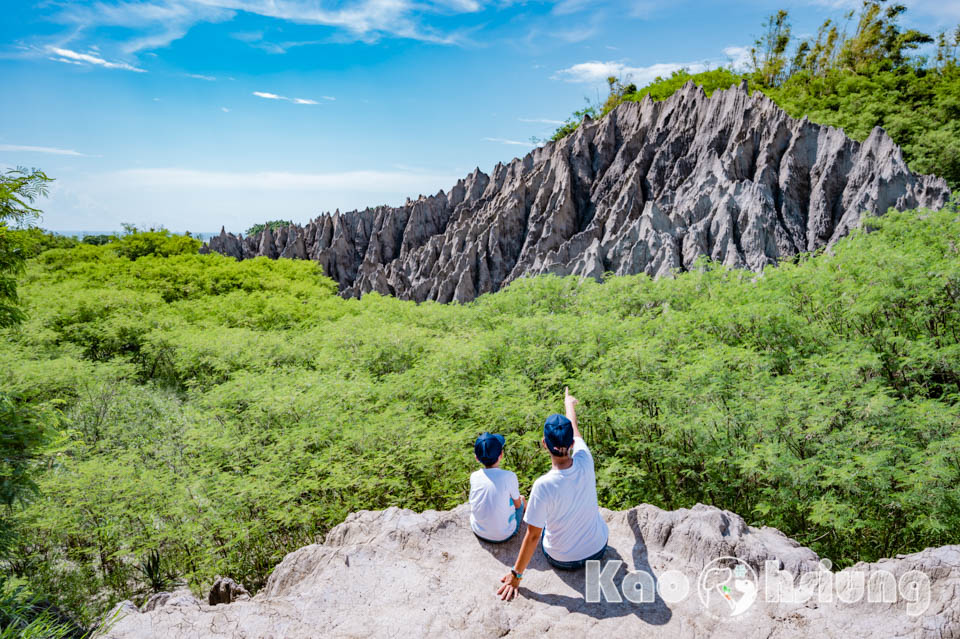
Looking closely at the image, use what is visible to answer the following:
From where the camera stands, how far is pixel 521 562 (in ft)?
13.0

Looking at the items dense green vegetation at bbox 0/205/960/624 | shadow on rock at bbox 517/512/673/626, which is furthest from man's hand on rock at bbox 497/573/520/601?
dense green vegetation at bbox 0/205/960/624

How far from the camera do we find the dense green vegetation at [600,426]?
7027 millimetres

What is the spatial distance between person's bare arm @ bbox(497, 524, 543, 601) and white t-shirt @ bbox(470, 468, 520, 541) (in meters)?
0.59

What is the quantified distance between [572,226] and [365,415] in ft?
108

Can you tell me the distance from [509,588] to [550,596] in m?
0.37

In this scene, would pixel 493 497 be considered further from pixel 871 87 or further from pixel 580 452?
pixel 871 87

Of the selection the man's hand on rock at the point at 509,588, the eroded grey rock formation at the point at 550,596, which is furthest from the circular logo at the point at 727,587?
the man's hand on rock at the point at 509,588

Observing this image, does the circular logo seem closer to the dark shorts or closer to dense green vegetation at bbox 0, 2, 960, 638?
the dark shorts

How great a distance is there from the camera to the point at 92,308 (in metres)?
24.0

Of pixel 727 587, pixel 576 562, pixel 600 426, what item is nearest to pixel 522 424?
pixel 600 426

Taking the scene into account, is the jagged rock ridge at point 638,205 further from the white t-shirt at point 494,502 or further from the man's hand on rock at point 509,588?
the man's hand on rock at point 509,588

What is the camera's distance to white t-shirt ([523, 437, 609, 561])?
13.1 ft

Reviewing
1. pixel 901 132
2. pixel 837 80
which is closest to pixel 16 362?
pixel 901 132

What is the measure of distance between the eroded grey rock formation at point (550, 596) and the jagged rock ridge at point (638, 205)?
18.9m
